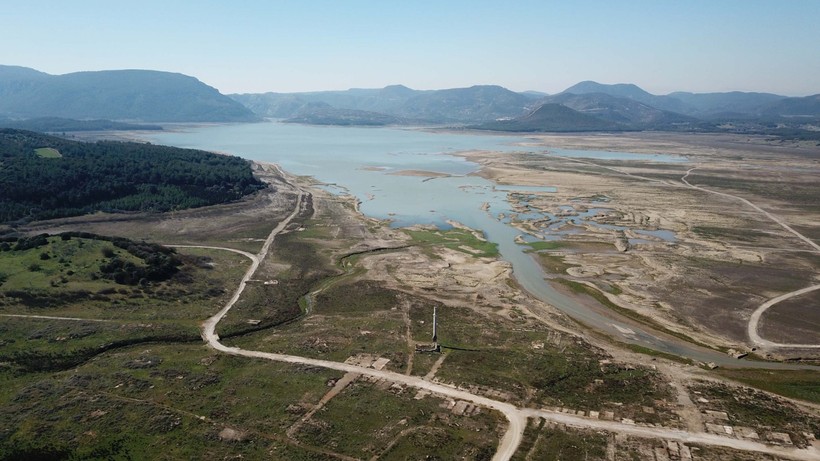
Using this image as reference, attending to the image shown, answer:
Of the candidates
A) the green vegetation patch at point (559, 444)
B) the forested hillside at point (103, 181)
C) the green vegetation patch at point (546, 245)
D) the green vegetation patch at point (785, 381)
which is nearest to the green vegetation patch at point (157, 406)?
the green vegetation patch at point (559, 444)

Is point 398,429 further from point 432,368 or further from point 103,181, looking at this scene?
point 103,181

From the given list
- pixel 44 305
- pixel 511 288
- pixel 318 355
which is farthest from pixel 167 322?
pixel 511 288

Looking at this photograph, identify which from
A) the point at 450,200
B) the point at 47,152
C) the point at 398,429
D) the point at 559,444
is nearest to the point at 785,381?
the point at 559,444

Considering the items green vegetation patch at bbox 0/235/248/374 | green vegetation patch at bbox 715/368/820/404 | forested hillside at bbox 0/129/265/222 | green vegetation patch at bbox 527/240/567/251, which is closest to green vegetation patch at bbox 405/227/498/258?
green vegetation patch at bbox 527/240/567/251

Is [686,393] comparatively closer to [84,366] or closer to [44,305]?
[84,366]

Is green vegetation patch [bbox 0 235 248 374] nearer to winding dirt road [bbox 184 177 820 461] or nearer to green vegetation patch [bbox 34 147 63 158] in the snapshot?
winding dirt road [bbox 184 177 820 461]

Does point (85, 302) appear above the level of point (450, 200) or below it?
below
